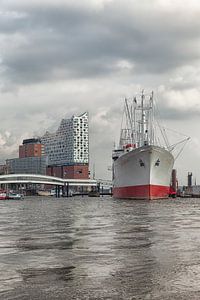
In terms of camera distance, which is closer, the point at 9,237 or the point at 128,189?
the point at 9,237

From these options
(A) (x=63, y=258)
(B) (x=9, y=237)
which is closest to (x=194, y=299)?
(A) (x=63, y=258)

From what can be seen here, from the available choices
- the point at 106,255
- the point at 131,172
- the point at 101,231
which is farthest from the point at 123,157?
the point at 106,255

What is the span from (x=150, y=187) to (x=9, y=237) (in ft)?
295

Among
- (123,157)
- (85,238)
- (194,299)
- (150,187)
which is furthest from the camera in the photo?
(123,157)

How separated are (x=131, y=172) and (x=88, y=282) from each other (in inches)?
4332

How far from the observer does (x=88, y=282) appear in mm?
17344

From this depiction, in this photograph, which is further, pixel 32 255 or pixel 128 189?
pixel 128 189

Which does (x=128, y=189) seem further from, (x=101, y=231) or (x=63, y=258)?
(x=63, y=258)

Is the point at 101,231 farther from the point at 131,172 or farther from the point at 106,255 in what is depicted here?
the point at 131,172

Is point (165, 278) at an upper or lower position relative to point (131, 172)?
lower

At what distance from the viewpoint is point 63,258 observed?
76.2ft

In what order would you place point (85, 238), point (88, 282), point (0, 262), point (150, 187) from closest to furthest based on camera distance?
point (88, 282) < point (0, 262) < point (85, 238) < point (150, 187)

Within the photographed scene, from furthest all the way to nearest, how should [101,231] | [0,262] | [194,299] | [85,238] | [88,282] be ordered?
[101,231]
[85,238]
[0,262]
[88,282]
[194,299]

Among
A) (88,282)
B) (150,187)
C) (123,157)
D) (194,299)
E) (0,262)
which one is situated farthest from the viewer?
(123,157)
